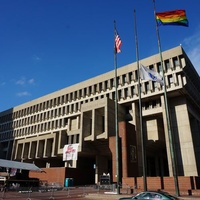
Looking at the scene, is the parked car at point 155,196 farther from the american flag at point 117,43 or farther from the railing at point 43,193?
the american flag at point 117,43

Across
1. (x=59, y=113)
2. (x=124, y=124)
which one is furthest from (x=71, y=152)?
(x=59, y=113)

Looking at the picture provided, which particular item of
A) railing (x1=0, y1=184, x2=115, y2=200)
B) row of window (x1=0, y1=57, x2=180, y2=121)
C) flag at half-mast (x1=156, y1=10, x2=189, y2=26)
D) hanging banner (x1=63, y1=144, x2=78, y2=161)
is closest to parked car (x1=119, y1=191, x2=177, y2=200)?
railing (x1=0, y1=184, x2=115, y2=200)

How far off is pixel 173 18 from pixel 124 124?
23964 millimetres

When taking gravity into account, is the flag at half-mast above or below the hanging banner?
above

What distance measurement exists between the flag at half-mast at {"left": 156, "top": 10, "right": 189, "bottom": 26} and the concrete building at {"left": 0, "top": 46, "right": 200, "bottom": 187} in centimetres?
2348

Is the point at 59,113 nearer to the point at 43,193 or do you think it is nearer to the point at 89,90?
the point at 89,90

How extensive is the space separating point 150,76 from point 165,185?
52.0ft

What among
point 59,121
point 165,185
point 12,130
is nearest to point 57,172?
point 59,121

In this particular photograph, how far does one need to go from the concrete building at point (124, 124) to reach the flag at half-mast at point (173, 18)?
23475 millimetres

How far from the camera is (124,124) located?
43.2 metres

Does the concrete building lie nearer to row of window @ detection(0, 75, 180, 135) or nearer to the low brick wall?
row of window @ detection(0, 75, 180, 135)

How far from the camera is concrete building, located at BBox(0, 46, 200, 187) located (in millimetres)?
43531

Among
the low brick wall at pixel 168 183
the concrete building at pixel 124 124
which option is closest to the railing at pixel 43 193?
the low brick wall at pixel 168 183

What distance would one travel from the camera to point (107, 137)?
45.4 m
